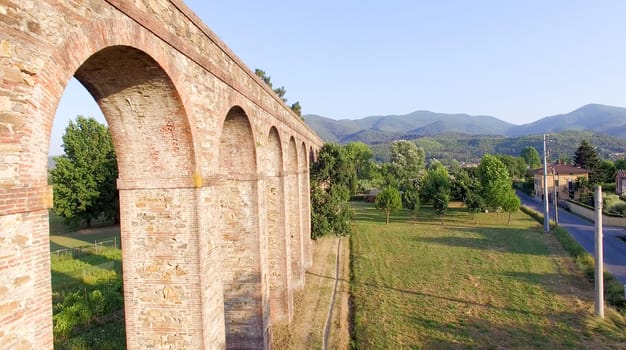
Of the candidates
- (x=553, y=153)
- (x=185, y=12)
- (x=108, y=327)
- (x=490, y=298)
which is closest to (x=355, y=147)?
(x=490, y=298)

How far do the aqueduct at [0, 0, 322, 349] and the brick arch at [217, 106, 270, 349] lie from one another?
3 cm

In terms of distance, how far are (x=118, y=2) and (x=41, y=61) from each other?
155cm

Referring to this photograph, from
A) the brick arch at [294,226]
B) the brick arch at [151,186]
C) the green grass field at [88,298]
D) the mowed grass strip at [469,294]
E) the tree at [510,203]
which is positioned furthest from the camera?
the tree at [510,203]

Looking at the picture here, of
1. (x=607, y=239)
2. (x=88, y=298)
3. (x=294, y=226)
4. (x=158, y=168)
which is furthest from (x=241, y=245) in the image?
(x=607, y=239)

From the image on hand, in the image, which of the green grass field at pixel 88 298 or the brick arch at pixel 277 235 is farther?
the brick arch at pixel 277 235

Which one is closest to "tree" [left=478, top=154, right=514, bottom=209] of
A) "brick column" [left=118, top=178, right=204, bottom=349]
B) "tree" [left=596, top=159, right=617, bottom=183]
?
"tree" [left=596, top=159, right=617, bottom=183]

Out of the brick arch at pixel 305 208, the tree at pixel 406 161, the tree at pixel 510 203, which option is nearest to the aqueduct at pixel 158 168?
the brick arch at pixel 305 208

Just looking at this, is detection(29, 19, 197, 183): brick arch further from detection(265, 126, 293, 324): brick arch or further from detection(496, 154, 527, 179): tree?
detection(496, 154, 527, 179): tree

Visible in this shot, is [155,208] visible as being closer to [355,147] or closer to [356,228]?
[356,228]

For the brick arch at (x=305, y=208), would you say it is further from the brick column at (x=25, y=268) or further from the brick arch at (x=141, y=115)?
the brick column at (x=25, y=268)

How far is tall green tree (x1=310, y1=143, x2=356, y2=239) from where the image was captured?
22.0 meters

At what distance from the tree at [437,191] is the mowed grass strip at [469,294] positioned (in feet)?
21.7

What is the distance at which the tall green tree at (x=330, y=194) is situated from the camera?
72.3 ft

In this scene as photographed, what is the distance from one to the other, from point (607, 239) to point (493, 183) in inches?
389
